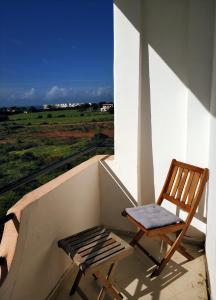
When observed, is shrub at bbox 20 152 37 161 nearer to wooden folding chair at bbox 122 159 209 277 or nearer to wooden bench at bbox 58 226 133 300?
wooden folding chair at bbox 122 159 209 277

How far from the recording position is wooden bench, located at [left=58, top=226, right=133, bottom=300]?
1701 mm

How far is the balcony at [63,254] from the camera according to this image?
1578 mm

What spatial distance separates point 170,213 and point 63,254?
1.00 m

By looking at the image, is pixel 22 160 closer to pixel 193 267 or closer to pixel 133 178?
pixel 133 178

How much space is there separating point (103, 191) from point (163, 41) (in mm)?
1684

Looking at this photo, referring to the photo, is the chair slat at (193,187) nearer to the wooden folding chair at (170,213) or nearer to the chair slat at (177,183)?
the wooden folding chair at (170,213)

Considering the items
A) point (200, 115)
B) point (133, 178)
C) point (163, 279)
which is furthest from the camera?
point (133, 178)

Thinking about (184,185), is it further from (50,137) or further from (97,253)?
(50,137)

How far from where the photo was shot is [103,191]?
9.53ft

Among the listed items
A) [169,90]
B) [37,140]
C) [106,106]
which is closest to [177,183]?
[169,90]

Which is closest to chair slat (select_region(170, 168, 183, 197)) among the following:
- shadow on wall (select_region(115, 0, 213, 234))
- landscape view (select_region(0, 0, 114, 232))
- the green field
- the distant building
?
shadow on wall (select_region(115, 0, 213, 234))

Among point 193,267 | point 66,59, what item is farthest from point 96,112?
point 66,59

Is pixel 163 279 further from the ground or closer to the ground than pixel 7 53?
closer to the ground

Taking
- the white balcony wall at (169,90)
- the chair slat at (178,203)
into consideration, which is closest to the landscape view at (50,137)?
the white balcony wall at (169,90)
